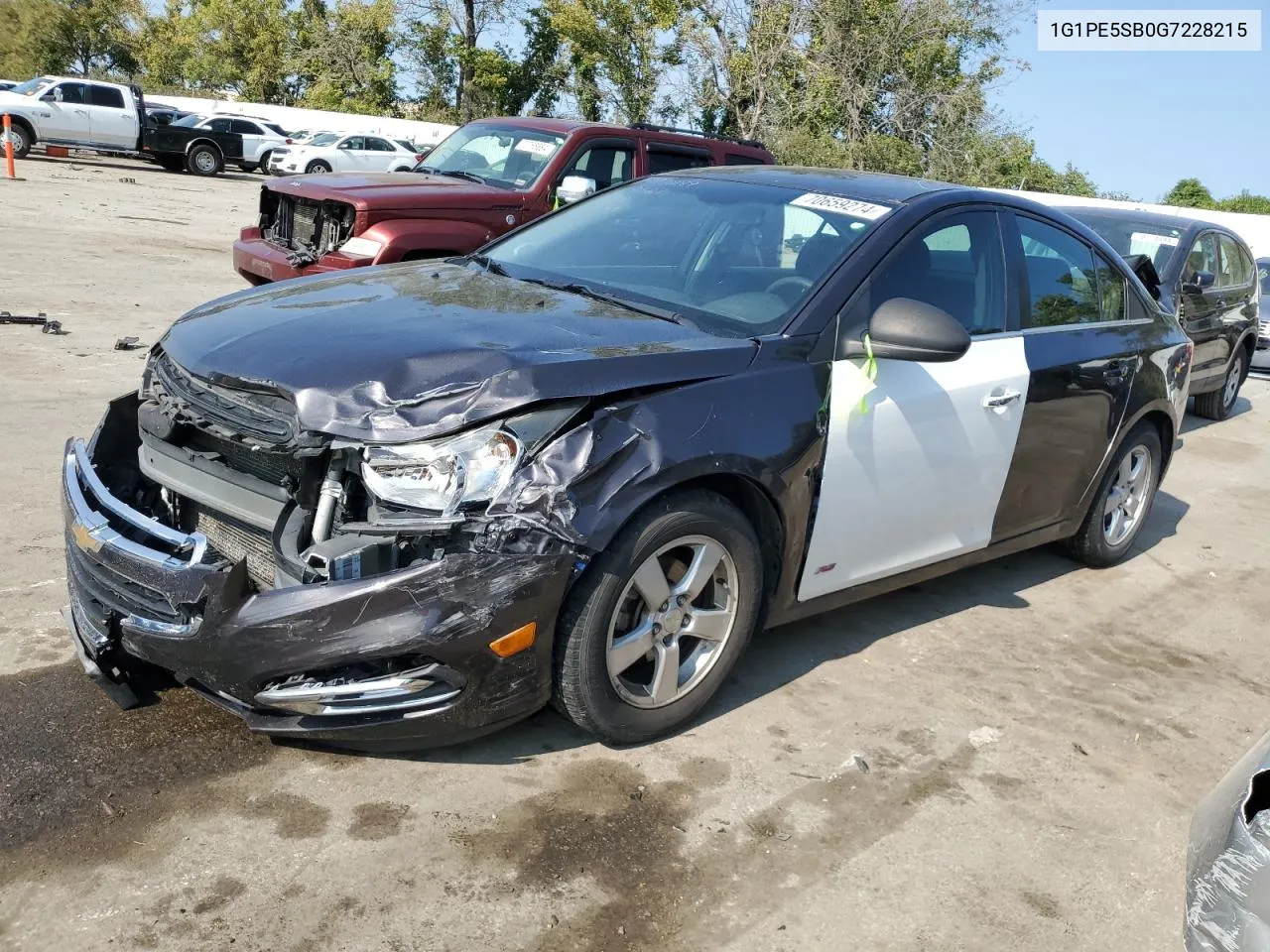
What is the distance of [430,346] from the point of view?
11.1 feet

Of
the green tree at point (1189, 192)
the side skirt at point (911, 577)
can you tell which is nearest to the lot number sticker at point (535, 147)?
the side skirt at point (911, 577)

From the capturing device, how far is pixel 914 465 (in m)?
4.22

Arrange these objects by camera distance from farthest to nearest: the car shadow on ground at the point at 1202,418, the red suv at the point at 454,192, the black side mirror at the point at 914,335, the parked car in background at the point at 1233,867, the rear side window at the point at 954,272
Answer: the car shadow on ground at the point at 1202,418, the red suv at the point at 454,192, the rear side window at the point at 954,272, the black side mirror at the point at 914,335, the parked car in background at the point at 1233,867

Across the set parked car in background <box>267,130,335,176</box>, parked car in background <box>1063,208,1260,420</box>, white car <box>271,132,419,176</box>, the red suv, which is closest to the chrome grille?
the red suv

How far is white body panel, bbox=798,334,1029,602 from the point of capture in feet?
13.1

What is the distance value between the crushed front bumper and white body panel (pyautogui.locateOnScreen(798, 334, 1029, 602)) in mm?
1188

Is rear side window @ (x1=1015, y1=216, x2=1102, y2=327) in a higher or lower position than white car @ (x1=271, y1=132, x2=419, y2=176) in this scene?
higher

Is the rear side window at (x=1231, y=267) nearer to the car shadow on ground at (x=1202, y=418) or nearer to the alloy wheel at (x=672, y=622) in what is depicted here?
the car shadow on ground at (x=1202, y=418)

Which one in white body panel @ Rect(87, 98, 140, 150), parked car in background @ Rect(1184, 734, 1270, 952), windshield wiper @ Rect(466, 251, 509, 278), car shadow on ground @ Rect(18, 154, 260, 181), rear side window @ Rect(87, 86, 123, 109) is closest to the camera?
parked car in background @ Rect(1184, 734, 1270, 952)

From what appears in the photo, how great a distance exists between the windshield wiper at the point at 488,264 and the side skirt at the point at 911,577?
1667mm

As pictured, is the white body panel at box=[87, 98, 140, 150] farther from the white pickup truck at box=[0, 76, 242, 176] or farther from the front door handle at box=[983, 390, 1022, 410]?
the front door handle at box=[983, 390, 1022, 410]

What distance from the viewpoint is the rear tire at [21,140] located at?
2575 centimetres

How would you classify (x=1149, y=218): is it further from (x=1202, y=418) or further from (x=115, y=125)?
(x=115, y=125)

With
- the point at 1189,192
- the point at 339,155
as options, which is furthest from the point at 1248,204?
the point at 339,155
